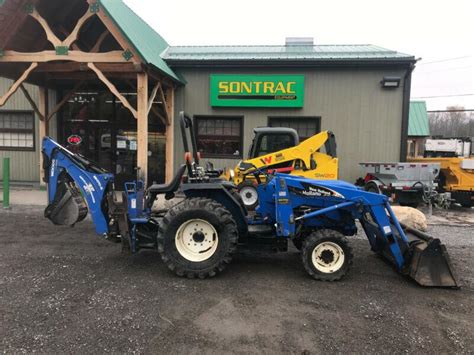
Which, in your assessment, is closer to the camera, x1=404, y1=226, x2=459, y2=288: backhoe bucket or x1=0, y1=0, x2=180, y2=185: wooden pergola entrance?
x1=404, y1=226, x2=459, y2=288: backhoe bucket

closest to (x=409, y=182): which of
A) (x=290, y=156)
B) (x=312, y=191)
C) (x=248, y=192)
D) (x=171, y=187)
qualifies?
(x=290, y=156)

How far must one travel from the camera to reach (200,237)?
15.6 feet

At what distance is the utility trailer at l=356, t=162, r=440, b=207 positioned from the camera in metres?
9.73

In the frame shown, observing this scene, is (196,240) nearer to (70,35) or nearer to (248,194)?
(248,194)

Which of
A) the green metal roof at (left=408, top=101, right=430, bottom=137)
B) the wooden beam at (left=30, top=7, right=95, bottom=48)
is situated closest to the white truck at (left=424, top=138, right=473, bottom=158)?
the green metal roof at (left=408, top=101, right=430, bottom=137)

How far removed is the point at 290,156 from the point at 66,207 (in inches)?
205

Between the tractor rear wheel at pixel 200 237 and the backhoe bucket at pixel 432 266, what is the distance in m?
2.25

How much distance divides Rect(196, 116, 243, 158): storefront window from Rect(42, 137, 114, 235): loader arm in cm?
723

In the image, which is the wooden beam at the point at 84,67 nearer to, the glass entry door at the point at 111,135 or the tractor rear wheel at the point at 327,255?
the glass entry door at the point at 111,135

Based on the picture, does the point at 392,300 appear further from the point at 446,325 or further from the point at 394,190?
the point at 394,190

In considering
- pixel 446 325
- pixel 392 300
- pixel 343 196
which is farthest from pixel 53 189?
pixel 446 325

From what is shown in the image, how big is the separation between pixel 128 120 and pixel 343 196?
958 cm

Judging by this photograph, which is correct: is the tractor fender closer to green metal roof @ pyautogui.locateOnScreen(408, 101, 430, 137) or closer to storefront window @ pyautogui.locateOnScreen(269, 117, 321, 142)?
storefront window @ pyautogui.locateOnScreen(269, 117, 321, 142)

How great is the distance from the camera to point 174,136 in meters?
12.3
